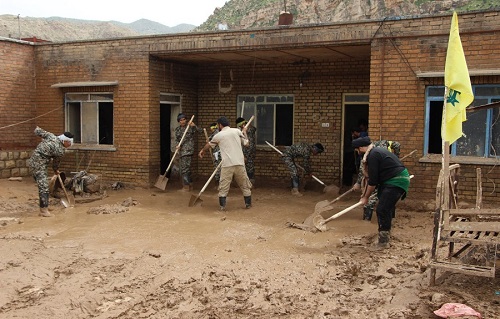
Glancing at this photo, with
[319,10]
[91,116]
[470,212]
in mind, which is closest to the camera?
[470,212]

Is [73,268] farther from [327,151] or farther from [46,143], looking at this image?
[327,151]

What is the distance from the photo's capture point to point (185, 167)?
36.9 feet

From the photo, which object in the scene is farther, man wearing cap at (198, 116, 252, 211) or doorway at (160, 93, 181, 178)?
doorway at (160, 93, 181, 178)

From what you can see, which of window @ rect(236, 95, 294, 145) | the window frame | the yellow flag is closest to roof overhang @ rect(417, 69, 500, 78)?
the yellow flag

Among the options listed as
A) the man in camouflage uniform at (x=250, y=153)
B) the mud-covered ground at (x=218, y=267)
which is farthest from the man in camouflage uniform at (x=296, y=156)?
the mud-covered ground at (x=218, y=267)

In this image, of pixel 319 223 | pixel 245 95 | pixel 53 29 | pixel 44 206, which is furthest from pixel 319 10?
pixel 319 223

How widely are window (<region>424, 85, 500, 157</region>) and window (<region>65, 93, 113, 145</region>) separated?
24.2 feet

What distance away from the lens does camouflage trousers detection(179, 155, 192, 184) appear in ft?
36.7

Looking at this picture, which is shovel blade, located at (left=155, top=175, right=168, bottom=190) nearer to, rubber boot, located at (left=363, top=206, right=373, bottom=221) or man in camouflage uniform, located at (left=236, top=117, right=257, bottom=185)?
man in camouflage uniform, located at (left=236, top=117, right=257, bottom=185)

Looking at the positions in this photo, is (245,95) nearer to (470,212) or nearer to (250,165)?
(250,165)

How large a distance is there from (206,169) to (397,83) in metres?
5.96

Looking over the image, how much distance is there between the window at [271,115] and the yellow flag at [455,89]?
283 inches

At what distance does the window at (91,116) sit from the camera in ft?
38.8

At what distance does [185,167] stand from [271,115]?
261 centimetres
